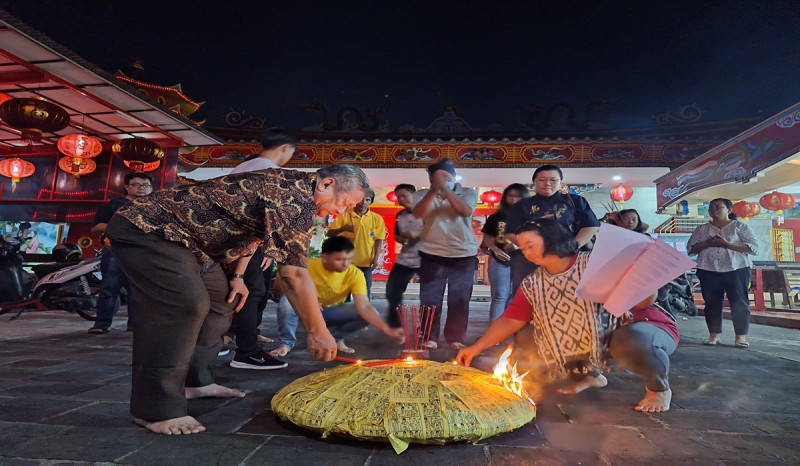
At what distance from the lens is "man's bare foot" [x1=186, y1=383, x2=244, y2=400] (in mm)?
2021

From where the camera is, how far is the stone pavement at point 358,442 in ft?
4.43

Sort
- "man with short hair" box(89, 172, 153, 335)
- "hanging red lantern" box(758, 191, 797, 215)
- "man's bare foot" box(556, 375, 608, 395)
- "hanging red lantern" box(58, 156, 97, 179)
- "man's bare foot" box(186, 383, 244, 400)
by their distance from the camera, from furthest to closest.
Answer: "hanging red lantern" box(758, 191, 797, 215)
"hanging red lantern" box(58, 156, 97, 179)
"man with short hair" box(89, 172, 153, 335)
"man's bare foot" box(556, 375, 608, 395)
"man's bare foot" box(186, 383, 244, 400)

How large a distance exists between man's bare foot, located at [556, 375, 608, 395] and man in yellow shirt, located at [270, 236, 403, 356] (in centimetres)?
143

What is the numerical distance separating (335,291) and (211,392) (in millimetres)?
1369

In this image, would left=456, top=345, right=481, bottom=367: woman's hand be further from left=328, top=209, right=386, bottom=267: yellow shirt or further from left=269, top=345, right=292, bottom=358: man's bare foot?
left=328, top=209, right=386, bottom=267: yellow shirt

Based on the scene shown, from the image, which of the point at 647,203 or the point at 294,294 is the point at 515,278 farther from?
the point at 647,203

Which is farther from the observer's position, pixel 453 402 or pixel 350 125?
pixel 350 125

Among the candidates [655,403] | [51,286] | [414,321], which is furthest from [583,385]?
[51,286]

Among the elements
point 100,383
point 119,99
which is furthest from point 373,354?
point 119,99

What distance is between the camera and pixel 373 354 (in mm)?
3367

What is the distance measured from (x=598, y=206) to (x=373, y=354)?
13.5m

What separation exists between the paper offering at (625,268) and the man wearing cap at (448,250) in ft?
5.80

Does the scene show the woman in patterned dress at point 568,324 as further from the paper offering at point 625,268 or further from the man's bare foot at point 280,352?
the man's bare foot at point 280,352

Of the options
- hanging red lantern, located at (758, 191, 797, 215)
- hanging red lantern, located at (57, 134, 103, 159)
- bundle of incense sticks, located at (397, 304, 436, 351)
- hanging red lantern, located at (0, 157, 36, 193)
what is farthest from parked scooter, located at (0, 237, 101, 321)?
hanging red lantern, located at (758, 191, 797, 215)
